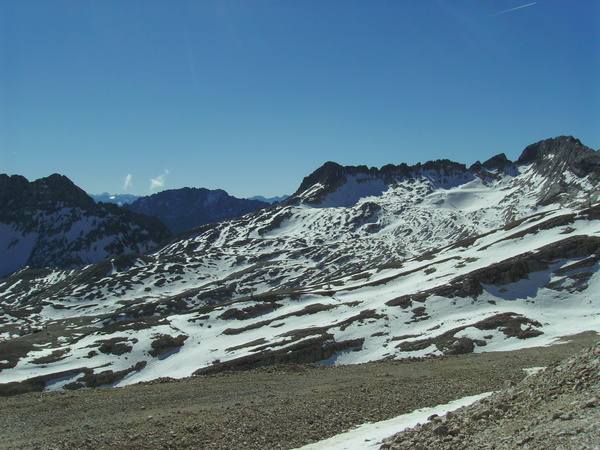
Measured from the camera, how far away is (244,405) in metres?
21.9

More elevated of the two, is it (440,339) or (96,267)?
(96,267)

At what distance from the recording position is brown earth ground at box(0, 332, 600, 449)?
57.4 feet

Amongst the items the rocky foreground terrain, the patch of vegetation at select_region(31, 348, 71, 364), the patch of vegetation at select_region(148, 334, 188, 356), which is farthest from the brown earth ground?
the patch of vegetation at select_region(31, 348, 71, 364)

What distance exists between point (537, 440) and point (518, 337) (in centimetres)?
4106

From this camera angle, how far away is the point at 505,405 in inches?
542

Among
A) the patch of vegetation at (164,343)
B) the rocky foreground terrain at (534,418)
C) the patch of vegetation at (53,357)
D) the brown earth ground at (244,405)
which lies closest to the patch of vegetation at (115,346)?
the patch of vegetation at (164,343)

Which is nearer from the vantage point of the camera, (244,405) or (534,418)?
(534,418)

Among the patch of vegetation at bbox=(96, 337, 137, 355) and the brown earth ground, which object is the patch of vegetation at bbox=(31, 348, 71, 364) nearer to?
the patch of vegetation at bbox=(96, 337, 137, 355)

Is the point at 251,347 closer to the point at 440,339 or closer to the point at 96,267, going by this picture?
the point at 440,339

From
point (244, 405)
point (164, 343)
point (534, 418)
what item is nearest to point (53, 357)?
point (164, 343)

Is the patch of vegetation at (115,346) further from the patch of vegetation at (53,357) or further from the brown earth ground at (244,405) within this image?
the brown earth ground at (244,405)

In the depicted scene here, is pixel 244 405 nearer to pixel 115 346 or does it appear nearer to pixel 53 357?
pixel 115 346

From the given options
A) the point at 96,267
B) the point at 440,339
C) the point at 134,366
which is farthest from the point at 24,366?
the point at 96,267

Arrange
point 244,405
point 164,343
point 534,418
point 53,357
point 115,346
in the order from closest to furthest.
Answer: point 534,418 < point 244,405 < point 164,343 < point 53,357 < point 115,346
